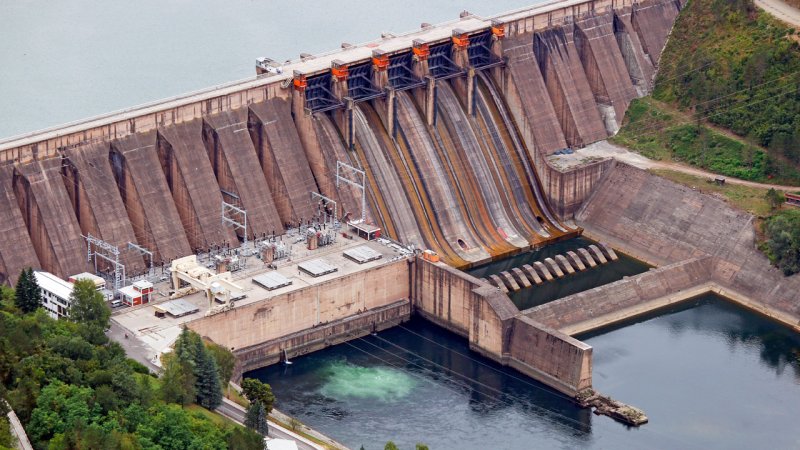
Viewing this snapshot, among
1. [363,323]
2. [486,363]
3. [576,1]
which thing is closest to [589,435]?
[486,363]

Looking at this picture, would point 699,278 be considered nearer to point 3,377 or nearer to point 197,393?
point 197,393

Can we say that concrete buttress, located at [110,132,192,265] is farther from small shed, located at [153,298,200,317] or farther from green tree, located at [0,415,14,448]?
green tree, located at [0,415,14,448]

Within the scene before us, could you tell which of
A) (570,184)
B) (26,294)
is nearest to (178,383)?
(26,294)

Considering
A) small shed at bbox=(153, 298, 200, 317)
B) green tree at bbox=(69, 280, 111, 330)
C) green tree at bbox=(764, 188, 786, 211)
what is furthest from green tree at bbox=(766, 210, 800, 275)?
green tree at bbox=(69, 280, 111, 330)

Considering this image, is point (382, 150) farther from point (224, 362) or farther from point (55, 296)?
point (55, 296)

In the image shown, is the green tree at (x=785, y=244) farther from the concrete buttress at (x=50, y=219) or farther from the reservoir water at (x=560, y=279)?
the concrete buttress at (x=50, y=219)

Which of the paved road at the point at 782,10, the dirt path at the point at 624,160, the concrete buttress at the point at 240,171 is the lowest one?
the concrete buttress at the point at 240,171

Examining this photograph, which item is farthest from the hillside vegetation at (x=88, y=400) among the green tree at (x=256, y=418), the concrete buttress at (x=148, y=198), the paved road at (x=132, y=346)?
the concrete buttress at (x=148, y=198)
